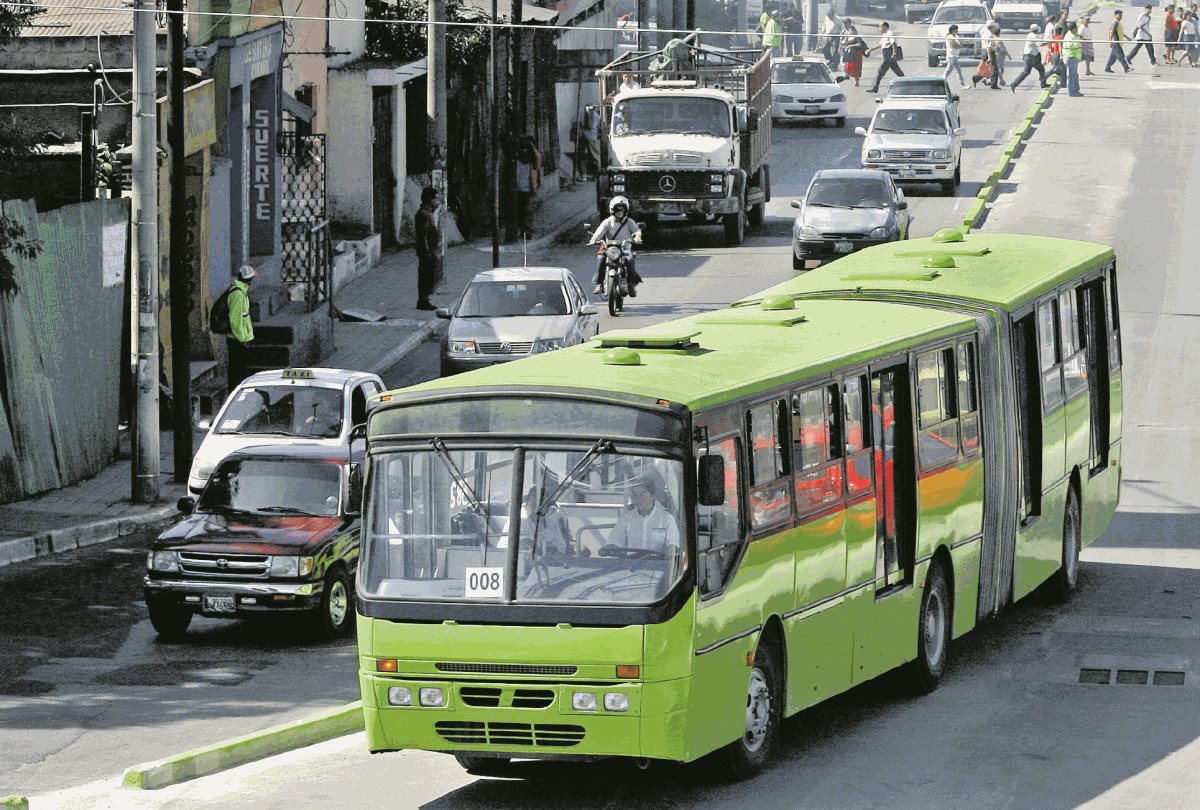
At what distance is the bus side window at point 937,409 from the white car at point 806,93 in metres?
42.6

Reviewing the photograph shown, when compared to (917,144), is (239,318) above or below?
below

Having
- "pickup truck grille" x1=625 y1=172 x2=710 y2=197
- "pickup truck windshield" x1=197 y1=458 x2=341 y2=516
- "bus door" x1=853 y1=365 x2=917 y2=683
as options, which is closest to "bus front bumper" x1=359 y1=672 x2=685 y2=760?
"bus door" x1=853 y1=365 x2=917 y2=683

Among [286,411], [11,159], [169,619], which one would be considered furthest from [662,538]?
[11,159]

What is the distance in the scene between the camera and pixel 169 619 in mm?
17391

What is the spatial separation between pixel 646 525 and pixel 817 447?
87.6 inches

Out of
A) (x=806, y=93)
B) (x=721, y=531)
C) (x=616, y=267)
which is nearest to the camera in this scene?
(x=721, y=531)

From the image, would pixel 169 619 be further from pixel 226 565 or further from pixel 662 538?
pixel 662 538

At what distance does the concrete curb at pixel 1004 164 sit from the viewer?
42688mm

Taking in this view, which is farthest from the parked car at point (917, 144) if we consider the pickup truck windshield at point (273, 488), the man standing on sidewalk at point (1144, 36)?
the pickup truck windshield at point (273, 488)

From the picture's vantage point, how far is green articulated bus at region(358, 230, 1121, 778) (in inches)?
450

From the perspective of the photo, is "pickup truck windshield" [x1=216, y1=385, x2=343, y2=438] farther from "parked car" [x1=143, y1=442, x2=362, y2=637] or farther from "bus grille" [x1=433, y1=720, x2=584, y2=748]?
"bus grille" [x1=433, y1=720, x2=584, y2=748]

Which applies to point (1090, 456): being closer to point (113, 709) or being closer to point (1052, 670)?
point (1052, 670)

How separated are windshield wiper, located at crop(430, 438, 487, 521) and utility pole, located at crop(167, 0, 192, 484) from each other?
12809 mm

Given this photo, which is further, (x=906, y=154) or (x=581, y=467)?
(x=906, y=154)
